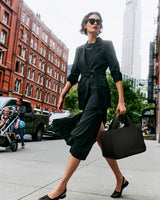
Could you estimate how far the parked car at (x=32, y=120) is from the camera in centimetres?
1101

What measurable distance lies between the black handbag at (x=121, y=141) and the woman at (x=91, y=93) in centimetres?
14

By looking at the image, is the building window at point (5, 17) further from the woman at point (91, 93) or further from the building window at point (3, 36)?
the woman at point (91, 93)

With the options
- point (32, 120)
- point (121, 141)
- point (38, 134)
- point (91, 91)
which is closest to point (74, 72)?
point (91, 91)

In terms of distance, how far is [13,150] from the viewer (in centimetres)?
746

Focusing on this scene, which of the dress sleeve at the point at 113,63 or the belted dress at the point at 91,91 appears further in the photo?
the dress sleeve at the point at 113,63

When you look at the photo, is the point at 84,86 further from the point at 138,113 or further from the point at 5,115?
the point at 138,113

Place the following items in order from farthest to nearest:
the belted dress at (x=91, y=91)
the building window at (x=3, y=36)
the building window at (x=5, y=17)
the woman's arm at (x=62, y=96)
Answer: the building window at (x=5, y=17)
the building window at (x=3, y=36)
the woman's arm at (x=62, y=96)
the belted dress at (x=91, y=91)

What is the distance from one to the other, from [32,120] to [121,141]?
9.94 meters

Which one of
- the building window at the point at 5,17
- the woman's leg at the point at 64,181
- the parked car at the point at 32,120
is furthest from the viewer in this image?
the building window at the point at 5,17

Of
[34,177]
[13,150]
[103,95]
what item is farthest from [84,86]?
[13,150]

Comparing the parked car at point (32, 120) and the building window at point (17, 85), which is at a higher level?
the building window at point (17, 85)

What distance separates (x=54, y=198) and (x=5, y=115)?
565 centimetres

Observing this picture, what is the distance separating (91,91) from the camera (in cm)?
271

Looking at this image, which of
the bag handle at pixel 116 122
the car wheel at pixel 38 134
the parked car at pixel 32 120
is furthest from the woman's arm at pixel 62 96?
the car wheel at pixel 38 134
